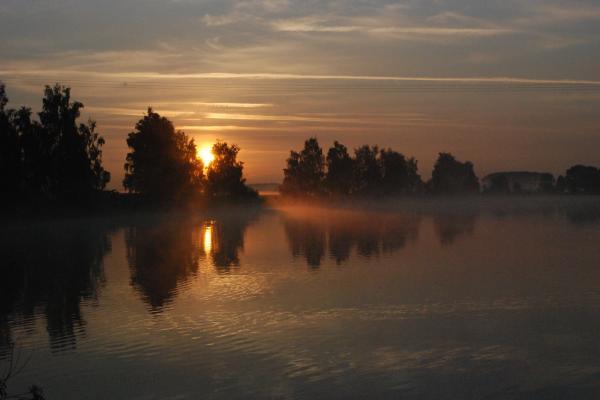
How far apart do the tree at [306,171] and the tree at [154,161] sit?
195ft

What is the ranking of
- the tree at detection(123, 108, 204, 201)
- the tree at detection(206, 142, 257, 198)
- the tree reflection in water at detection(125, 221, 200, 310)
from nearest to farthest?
1. the tree reflection in water at detection(125, 221, 200, 310)
2. the tree at detection(123, 108, 204, 201)
3. the tree at detection(206, 142, 257, 198)

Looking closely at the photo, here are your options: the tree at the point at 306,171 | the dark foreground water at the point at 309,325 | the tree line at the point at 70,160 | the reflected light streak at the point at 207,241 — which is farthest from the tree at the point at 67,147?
the tree at the point at 306,171

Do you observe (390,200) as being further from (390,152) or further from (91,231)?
(91,231)

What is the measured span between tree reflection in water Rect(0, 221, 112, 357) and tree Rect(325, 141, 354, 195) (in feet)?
344

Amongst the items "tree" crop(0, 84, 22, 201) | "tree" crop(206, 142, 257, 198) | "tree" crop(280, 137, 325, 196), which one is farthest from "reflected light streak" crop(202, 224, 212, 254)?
"tree" crop(280, 137, 325, 196)

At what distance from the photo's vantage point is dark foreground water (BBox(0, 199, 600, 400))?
16906 millimetres

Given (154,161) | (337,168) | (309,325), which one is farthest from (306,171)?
(309,325)

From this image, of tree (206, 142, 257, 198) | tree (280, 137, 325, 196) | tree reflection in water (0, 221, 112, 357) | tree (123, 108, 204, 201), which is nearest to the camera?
tree reflection in water (0, 221, 112, 357)

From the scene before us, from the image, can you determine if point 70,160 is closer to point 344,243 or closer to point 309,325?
point 344,243

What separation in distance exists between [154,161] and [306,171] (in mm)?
65501

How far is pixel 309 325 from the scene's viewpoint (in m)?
22.9

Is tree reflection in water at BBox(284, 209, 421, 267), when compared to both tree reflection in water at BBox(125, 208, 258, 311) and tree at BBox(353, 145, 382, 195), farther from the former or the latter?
tree at BBox(353, 145, 382, 195)

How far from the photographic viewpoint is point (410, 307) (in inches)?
1008

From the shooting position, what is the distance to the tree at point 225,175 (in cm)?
14138
